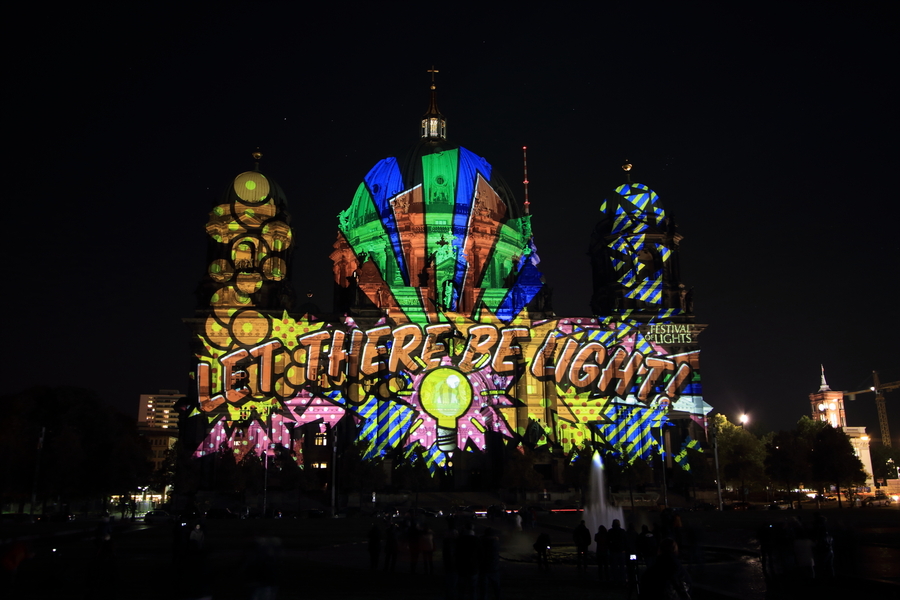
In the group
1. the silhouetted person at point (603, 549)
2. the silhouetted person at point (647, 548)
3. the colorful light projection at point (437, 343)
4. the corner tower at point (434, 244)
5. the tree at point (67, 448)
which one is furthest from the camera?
the corner tower at point (434, 244)

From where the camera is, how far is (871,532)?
35.2 m

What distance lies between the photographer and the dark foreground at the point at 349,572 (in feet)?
42.5

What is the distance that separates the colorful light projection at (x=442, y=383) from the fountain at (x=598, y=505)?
294 inches

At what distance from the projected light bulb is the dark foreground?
41247 mm

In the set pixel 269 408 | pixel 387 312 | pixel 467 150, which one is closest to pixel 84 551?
pixel 269 408

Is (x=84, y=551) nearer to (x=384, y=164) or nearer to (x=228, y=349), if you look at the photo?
(x=228, y=349)

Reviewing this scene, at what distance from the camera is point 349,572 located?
22500 mm

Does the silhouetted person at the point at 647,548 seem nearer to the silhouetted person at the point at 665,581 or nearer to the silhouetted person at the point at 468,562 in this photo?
the silhouetted person at the point at 468,562

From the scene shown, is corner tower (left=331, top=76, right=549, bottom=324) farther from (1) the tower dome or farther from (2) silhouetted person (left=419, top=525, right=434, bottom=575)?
(2) silhouetted person (left=419, top=525, right=434, bottom=575)

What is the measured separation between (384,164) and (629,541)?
91442 millimetres

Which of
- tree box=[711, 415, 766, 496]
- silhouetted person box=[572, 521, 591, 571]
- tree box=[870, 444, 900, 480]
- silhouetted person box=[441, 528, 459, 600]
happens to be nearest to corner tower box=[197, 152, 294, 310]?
tree box=[711, 415, 766, 496]

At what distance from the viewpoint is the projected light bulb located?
249ft

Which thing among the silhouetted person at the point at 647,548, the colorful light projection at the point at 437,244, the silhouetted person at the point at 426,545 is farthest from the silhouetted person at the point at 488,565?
the colorful light projection at the point at 437,244

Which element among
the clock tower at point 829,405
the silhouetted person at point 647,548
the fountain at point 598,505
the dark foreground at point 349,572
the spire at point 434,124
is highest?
the spire at point 434,124
